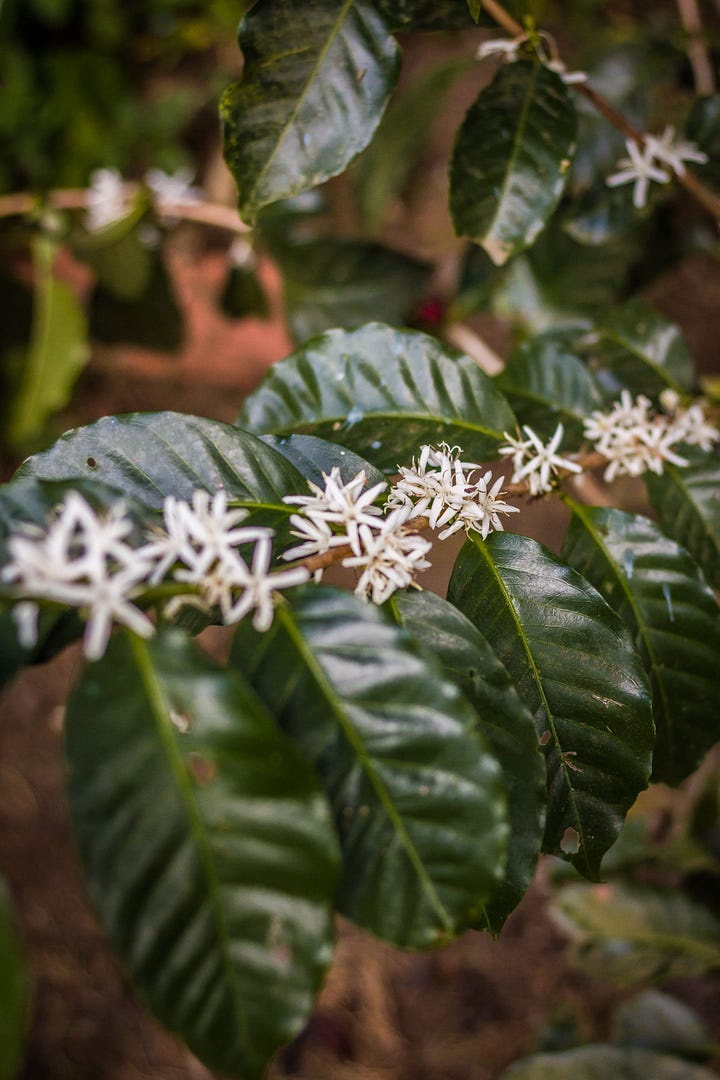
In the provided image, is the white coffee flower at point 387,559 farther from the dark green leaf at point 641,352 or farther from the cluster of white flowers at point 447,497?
the dark green leaf at point 641,352

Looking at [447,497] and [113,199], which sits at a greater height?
[113,199]

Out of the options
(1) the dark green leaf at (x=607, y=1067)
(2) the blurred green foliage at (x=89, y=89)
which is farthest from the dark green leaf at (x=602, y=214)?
(2) the blurred green foliage at (x=89, y=89)

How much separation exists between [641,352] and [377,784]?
0.69 metres

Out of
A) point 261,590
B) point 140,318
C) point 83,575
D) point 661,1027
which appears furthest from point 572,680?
point 140,318

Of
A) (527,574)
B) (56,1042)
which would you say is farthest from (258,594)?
(56,1042)

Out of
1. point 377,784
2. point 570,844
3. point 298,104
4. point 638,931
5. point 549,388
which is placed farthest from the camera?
point 570,844

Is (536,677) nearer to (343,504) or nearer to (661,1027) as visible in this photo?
(343,504)

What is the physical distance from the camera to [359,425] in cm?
74

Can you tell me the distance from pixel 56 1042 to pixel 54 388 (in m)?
1.57

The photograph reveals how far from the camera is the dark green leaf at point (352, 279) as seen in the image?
167cm

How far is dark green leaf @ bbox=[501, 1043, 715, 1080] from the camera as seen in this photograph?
121 cm

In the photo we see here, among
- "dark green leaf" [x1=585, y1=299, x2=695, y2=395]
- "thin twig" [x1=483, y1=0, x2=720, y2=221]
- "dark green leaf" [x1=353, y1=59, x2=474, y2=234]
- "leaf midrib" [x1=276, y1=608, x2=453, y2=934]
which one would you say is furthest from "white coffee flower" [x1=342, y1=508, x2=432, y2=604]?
"dark green leaf" [x1=353, y1=59, x2=474, y2=234]

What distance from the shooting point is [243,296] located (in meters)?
1.82

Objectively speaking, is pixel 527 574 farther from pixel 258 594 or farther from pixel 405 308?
pixel 405 308
